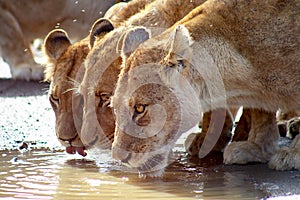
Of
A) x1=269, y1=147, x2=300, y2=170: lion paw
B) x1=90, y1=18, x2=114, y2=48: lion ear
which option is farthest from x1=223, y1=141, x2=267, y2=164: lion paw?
x1=90, y1=18, x2=114, y2=48: lion ear

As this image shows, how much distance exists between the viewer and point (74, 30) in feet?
35.1

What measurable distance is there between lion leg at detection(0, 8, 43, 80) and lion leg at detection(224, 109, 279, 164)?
491cm

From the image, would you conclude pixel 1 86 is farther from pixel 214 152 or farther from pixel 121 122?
pixel 121 122

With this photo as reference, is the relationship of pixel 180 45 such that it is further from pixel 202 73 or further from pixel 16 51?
pixel 16 51

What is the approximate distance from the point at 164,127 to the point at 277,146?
1239 millimetres

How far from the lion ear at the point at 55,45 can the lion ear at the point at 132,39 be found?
1065 millimetres

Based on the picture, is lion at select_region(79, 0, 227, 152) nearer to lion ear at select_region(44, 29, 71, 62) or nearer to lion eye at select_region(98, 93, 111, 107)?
lion eye at select_region(98, 93, 111, 107)

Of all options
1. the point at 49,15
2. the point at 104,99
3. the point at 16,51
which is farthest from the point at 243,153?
the point at 49,15

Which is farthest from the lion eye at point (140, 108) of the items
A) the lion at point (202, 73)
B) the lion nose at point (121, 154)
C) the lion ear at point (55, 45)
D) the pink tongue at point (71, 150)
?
the lion ear at point (55, 45)

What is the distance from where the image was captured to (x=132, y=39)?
15.8ft

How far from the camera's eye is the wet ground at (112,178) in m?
4.33

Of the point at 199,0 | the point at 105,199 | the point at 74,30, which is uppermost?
the point at 74,30

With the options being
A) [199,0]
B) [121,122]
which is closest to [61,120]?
[121,122]

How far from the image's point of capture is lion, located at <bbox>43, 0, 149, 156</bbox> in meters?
5.39
